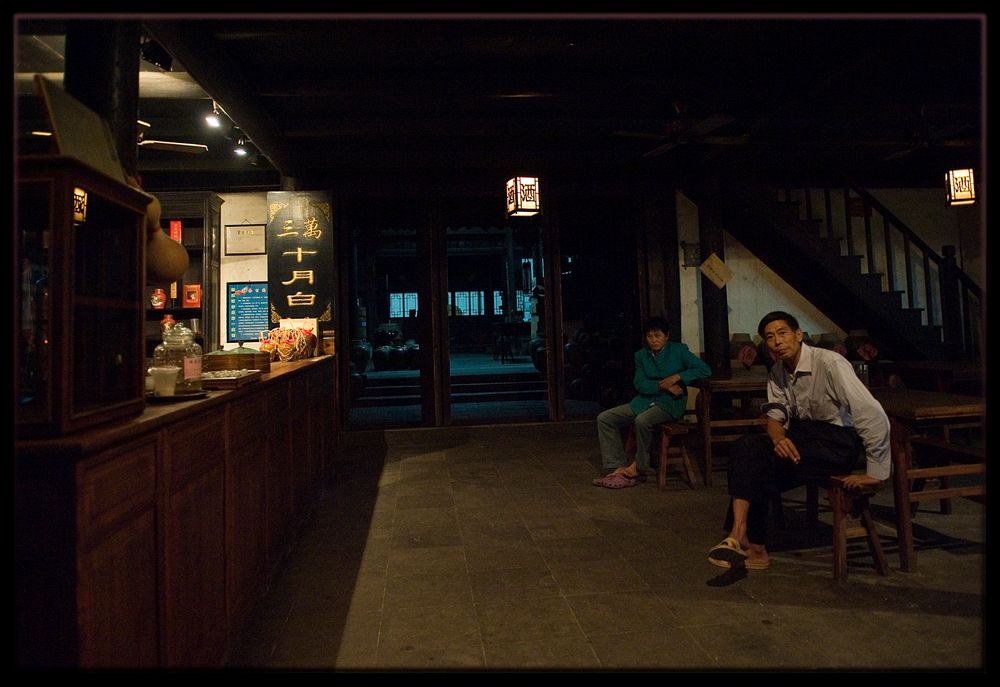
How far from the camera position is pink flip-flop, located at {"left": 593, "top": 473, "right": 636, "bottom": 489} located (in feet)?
15.5

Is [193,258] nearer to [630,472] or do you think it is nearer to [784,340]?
[630,472]

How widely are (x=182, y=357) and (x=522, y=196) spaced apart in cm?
449

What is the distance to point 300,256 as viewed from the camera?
5949 mm

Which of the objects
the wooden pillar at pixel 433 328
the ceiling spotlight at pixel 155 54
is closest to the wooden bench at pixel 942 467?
the wooden pillar at pixel 433 328

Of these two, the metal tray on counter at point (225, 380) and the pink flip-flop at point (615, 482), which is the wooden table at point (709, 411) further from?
the metal tray on counter at point (225, 380)

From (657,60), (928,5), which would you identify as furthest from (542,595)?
(657,60)

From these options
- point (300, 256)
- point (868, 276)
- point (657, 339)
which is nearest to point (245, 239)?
point (300, 256)

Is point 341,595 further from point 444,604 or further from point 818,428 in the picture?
point 818,428

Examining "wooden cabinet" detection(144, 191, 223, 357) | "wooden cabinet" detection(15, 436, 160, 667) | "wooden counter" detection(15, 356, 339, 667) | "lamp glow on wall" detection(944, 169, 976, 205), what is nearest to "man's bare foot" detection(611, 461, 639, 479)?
"wooden counter" detection(15, 356, 339, 667)

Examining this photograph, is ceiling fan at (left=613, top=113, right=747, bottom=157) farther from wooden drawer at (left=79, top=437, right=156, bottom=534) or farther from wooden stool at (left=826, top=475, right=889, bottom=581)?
wooden drawer at (left=79, top=437, right=156, bottom=534)

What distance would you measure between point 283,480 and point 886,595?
10.9 ft

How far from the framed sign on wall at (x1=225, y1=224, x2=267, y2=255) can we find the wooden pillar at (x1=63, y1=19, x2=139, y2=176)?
442 cm

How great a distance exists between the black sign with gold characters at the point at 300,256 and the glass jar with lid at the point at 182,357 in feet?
11.3

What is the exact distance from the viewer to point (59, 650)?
4.28 feet
